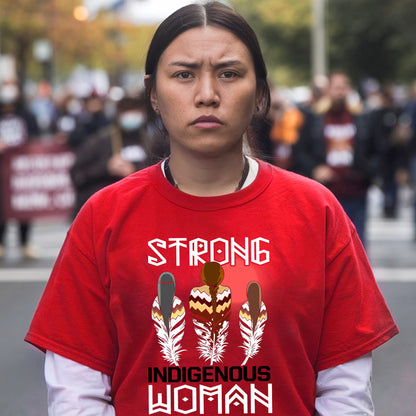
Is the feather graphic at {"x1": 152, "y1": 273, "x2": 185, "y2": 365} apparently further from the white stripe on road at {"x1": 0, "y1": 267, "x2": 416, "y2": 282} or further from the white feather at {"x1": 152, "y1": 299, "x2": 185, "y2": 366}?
the white stripe on road at {"x1": 0, "y1": 267, "x2": 416, "y2": 282}

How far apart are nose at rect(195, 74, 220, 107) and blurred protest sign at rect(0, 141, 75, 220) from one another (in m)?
10.7

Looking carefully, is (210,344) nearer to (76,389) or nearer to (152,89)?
(76,389)

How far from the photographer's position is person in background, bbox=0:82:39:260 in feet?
39.5

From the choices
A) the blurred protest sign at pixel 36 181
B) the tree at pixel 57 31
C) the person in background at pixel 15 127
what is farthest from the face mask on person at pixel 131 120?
the tree at pixel 57 31

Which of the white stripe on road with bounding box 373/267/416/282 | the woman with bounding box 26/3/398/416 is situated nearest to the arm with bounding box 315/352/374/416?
the woman with bounding box 26/3/398/416

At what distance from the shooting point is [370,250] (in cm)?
1244

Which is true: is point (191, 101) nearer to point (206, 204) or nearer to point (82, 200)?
point (206, 204)

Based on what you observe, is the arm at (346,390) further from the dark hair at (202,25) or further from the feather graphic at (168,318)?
the dark hair at (202,25)

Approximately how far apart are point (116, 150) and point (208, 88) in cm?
615

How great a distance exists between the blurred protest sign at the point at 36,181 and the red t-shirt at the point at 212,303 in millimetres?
10609

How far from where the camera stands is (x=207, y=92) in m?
2.21

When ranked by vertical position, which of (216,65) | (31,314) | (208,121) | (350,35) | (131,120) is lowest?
(31,314)

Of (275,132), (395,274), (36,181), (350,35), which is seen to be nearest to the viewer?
(395,274)

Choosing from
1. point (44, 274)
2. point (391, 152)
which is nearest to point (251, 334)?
point (44, 274)
